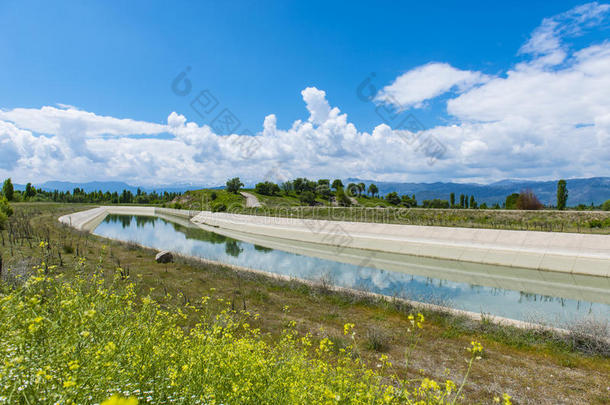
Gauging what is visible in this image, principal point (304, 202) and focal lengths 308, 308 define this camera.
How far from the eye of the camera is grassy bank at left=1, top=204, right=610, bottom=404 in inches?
262

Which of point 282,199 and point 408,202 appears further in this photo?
point 282,199

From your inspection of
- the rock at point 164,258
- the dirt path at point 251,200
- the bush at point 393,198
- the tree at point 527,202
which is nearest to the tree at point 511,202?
the tree at point 527,202

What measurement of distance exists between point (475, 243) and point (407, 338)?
20699 millimetres

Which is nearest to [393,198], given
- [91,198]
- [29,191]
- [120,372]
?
[120,372]

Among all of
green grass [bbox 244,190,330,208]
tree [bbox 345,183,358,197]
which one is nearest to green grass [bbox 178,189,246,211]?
green grass [bbox 244,190,330,208]

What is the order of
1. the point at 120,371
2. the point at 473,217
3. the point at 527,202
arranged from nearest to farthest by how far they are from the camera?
the point at 120,371, the point at 473,217, the point at 527,202

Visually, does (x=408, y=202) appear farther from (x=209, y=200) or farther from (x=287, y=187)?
(x=209, y=200)

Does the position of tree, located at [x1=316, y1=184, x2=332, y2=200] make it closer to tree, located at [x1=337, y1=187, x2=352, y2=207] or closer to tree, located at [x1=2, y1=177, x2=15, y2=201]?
tree, located at [x1=337, y1=187, x2=352, y2=207]

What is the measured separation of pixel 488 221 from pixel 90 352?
139 ft

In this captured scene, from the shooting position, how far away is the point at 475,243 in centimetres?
2620

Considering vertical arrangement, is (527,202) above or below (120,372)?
above

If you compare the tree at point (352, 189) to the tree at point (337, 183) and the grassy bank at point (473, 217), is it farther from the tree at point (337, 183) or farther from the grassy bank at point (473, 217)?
the grassy bank at point (473, 217)

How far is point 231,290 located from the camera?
1333cm

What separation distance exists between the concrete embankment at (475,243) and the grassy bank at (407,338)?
51.0 ft
